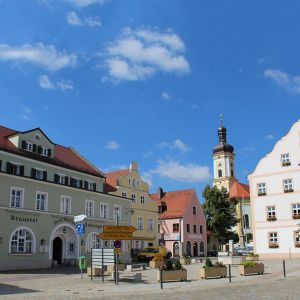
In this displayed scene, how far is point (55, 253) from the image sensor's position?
37219mm

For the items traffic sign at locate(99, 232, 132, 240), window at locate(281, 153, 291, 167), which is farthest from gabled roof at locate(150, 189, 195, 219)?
traffic sign at locate(99, 232, 132, 240)

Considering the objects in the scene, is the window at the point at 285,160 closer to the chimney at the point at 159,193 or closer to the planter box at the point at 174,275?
the chimney at the point at 159,193

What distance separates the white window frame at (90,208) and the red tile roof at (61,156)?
130 inches

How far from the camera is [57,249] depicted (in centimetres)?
3744

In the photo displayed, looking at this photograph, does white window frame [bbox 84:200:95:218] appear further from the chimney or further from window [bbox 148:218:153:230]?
the chimney

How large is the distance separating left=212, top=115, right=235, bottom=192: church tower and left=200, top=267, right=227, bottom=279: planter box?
3371 inches

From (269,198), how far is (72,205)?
22.3 m

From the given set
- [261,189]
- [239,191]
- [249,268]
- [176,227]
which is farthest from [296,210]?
[239,191]

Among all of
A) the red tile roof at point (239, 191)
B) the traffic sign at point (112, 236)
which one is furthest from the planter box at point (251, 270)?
the red tile roof at point (239, 191)

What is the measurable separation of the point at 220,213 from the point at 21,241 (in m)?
37.9

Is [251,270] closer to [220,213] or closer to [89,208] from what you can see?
[89,208]

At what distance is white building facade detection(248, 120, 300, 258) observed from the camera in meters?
45.2

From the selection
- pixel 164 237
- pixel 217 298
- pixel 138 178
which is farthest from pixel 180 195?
pixel 217 298

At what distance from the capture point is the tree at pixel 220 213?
2542 inches
